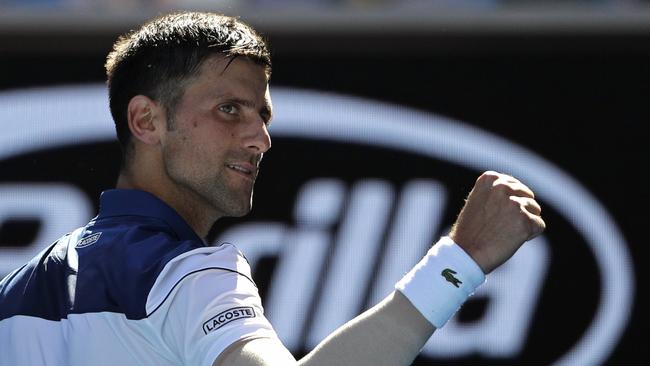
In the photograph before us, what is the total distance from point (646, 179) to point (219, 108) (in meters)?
3.04

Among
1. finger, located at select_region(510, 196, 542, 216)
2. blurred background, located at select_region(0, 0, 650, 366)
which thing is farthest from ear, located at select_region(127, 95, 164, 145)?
blurred background, located at select_region(0, 0, 650, 366)

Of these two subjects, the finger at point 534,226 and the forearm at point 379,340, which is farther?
the finger at point 534,226

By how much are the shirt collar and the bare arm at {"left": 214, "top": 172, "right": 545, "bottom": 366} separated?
44cm

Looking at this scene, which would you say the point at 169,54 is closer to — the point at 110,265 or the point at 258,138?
the point at 258,138

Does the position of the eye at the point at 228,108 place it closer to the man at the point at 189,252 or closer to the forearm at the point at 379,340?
the man at the point at 189,252

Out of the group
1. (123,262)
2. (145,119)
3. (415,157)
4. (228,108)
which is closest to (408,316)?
(123,262)

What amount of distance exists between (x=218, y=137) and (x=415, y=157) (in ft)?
9.21

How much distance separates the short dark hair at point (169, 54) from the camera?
7.57ft

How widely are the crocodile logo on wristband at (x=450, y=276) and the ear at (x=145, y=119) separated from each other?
0.67 m

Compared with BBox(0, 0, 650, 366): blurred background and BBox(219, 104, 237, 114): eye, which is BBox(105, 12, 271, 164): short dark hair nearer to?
BBox(219, 104, 237, 114): eye

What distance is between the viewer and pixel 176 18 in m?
2.42

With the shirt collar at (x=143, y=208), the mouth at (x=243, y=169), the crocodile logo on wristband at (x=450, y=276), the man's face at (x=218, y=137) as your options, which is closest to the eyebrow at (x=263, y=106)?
the man's face at (x=218, y=137)

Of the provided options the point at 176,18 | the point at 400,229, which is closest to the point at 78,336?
the point at 176,18

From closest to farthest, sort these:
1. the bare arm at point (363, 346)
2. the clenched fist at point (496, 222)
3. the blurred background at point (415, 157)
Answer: the bare arm at point (363, 346) → the clenched fist at point (496, 222) → the blurred background at point (415, 157)
